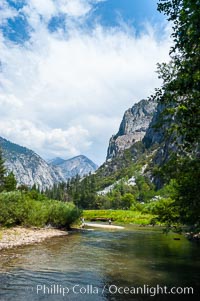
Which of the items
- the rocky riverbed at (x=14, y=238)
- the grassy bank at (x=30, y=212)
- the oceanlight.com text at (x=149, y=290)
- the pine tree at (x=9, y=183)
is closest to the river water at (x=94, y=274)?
the oceanlight.com text at (x=149, y=290)

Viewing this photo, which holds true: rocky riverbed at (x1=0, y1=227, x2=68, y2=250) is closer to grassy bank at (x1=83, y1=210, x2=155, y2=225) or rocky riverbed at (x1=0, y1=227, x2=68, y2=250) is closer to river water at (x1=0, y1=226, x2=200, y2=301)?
river water at (x1=0, y1=226, x2=200, y2=301)

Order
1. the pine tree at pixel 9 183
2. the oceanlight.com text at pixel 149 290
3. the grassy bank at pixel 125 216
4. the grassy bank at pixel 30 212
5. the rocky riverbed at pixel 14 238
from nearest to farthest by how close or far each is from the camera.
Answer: the oceanlight.com text at pixel 149 290 → the rocky riverbed at pixel 14 238 → the grassy bank at pixel 30 212 → the grassy bank at pixel 125 216 → the pine tree at pixel 9 183

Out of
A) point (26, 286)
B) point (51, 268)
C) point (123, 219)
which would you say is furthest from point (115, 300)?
point (123, 219)

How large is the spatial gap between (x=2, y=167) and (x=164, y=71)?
124m

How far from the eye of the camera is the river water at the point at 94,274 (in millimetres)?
20594

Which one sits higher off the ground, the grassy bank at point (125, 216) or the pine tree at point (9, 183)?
the pine tree at point (9, 183)

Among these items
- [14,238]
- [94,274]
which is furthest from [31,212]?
[94,274]

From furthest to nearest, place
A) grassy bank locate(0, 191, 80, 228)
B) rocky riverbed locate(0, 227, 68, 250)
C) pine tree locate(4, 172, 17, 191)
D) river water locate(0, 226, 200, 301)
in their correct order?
pine tree locate(4, 172, 17, 191), grassy bank locate(0, 191, 80, 228), rocky riverbed locate(0, 227, 68, 250), river water locate(0, 226, 200, 301)

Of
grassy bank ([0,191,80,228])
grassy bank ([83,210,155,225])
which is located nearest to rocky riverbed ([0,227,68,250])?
grassy bank ([0,191,80,228])

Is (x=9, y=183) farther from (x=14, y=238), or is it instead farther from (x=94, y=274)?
(x=94, y=274)

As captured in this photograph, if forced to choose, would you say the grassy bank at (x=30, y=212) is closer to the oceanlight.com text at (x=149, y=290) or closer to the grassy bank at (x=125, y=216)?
the oceanlight.com text at (x=149, y=290)

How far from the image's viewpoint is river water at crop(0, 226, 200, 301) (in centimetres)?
2059

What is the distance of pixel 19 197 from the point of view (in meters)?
63.0

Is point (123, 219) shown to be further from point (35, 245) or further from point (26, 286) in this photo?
point (26, 286)
